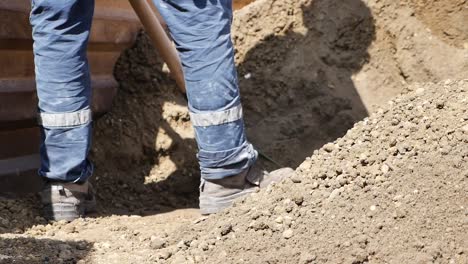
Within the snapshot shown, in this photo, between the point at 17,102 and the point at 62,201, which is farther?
the point at 17,102

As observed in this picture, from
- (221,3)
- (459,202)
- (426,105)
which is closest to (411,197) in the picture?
(459,202)

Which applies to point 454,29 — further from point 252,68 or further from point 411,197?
point 411,197

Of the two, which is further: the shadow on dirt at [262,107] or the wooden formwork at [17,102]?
the shadow on dirt at [262,107]

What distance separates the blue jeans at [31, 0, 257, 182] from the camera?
282 cm

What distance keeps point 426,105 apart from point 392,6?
6.02ft

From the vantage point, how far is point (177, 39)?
9.36ft

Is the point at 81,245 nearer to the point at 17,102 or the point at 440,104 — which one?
the point at 17,102

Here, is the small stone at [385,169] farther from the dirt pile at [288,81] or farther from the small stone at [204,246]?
the dirt pile at [288,81]

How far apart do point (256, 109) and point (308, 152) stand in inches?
15.7

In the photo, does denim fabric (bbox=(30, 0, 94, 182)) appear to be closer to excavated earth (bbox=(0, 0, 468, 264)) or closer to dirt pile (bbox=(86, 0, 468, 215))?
excavated earth (bbox=(0, 0, 468, 264))

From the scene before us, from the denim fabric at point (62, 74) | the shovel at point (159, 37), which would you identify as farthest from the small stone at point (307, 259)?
the shovel at point (159, 37)

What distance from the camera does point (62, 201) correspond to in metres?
3.10

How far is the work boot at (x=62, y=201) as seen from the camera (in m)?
3.10

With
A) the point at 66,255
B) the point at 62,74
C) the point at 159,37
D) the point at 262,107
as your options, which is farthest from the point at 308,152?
the point at 66,255
